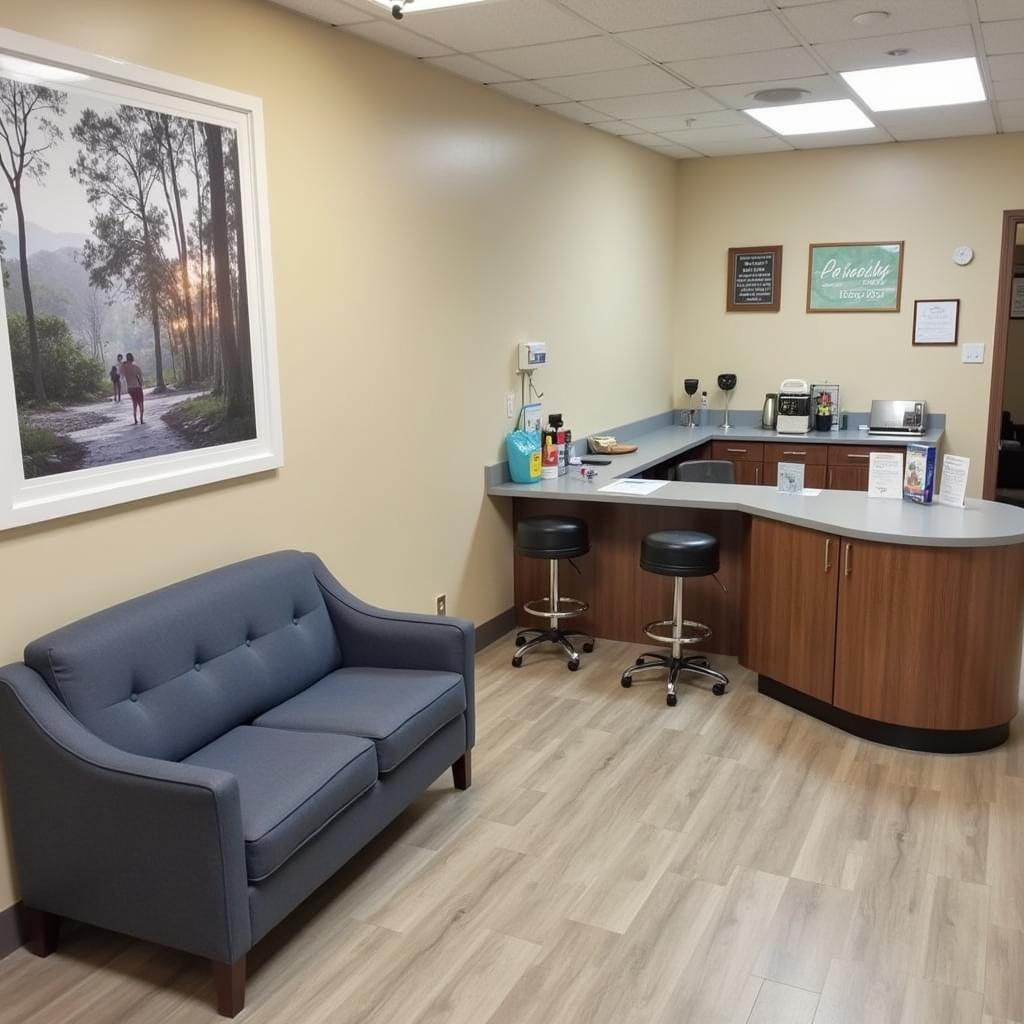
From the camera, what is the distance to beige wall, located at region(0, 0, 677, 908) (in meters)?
2.74

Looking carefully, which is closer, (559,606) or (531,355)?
(531,355)

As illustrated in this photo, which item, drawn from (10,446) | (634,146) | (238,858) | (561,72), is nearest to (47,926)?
(238,858)

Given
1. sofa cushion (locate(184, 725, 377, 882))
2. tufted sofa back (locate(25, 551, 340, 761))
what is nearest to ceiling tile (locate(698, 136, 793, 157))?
tufted sofa back (locate(25, 551, 340, 761))

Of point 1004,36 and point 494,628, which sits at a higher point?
point 1004,36

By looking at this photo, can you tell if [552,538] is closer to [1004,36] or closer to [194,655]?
[194,655]

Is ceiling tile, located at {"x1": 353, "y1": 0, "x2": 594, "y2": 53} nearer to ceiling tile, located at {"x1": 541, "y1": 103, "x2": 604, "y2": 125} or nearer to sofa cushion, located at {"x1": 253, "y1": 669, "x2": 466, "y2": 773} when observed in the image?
ceiling tile, located at {"x1": 541, "y1": 103, "x2": 604, "y2": 125}

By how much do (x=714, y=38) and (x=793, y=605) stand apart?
7.13 feet

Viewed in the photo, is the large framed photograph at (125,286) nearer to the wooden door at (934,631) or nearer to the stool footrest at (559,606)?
the stool footrest at (559,606)

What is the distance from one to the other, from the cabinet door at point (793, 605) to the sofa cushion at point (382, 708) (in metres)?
1.46

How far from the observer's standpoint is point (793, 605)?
3881 millimetres

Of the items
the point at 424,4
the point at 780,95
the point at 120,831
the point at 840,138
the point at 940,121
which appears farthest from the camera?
the point at 840,138

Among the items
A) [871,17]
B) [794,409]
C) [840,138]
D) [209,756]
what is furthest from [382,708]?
[840,138]

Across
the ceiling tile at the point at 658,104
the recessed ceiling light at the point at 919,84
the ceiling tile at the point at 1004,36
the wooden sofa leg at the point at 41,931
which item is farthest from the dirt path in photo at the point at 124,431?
the recessed ceiling light at the point at 919,84

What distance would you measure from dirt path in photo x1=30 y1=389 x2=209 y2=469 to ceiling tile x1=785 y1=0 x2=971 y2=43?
2.44m
